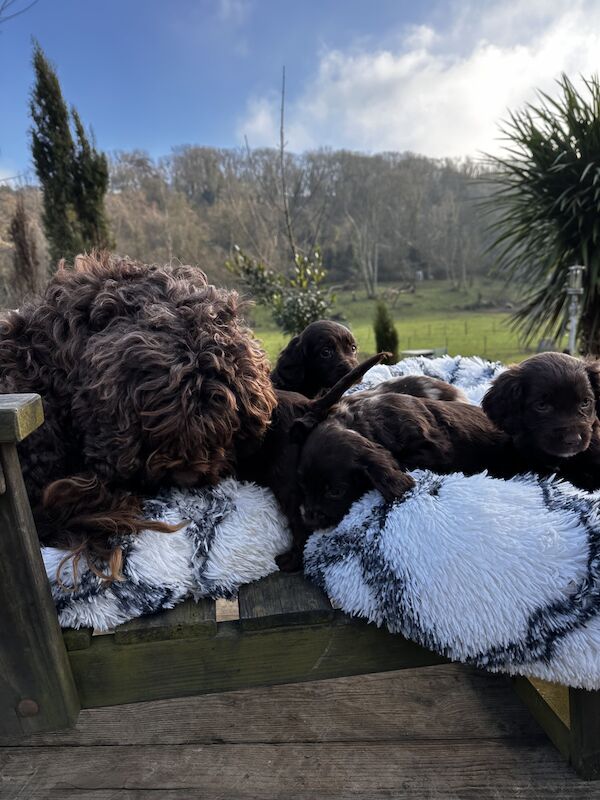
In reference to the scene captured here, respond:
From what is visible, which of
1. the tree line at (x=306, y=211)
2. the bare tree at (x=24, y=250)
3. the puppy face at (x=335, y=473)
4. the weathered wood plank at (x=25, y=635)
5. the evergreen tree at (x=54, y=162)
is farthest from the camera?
the tree line at (x=306, y=211)

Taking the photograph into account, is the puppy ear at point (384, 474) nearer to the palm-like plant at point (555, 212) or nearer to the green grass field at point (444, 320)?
the palm-like plant at point (555, 212)

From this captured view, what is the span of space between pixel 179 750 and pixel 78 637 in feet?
2.84

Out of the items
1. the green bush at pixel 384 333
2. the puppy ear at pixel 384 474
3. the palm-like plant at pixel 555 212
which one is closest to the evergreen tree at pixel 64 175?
the green bush at pixel 384 333

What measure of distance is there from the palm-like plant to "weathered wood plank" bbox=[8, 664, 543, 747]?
6.35m

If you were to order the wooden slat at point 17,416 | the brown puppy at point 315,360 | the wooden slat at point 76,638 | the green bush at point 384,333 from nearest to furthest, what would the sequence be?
the wooden slat at point 17,416
the wooden slat at point 76,638
the brown puppy at point 315,360
the green bush at point 384,333

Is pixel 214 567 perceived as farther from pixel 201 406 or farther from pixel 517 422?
pixel 517 422

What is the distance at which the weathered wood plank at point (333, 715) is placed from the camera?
2.01 m

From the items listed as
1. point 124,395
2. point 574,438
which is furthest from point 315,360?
point 124,395

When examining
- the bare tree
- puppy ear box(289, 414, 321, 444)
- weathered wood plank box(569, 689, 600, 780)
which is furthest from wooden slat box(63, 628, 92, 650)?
the bare tree

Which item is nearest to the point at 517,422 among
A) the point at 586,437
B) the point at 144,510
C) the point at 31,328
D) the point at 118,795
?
the point at 586,437

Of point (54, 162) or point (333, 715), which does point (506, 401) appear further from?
point (54, 162)

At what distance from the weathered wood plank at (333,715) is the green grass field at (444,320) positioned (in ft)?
36.6

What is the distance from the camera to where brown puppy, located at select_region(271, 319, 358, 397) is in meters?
2.83

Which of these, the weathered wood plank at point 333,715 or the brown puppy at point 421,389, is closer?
the weathered wood plank at point 333,715
